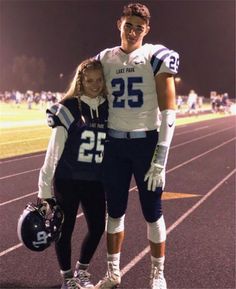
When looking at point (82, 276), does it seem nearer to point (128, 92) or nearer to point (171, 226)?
point (128, 92)

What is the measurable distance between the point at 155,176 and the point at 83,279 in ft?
3.52

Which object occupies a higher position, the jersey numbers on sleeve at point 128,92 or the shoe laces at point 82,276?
the jersey numbers on sleeve at point 128,92

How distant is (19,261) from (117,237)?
1214mm

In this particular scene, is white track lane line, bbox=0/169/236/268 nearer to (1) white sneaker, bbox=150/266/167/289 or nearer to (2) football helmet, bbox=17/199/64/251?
(1) white sneaker, bbox=150/266/167/289

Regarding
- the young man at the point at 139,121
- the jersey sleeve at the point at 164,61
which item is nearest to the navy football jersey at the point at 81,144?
the young man at the point at 139,121

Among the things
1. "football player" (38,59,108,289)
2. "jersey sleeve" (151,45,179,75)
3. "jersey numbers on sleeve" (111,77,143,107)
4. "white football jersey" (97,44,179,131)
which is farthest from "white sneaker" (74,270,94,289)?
"jersey sleeve" (151,45,179,75)

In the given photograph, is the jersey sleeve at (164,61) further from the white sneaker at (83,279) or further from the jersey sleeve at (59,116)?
the white sneaker at (83,279)

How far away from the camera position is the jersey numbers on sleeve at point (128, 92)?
3.15 metres

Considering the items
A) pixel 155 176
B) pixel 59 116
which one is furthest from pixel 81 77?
pixel 155 176

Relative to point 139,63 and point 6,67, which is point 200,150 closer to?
point 139,63

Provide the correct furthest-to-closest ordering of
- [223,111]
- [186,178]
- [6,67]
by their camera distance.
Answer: [6,67] < [223,111] < [186,178]

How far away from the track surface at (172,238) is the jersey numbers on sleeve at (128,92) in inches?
58.5

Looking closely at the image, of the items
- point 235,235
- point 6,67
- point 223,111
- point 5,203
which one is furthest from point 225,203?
point 6,67

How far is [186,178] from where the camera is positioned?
834 centimetres
